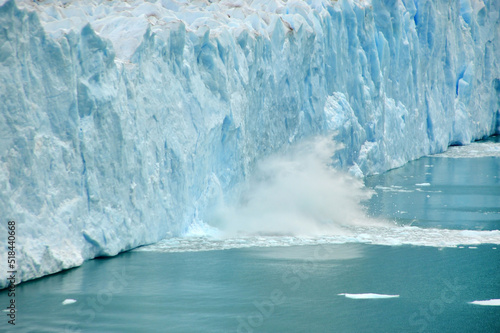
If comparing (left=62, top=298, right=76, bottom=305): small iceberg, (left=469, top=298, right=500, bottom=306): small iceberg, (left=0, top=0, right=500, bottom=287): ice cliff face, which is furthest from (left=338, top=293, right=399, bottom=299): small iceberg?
(left=0, top=0, right=500, bottom=287): ice cliff face

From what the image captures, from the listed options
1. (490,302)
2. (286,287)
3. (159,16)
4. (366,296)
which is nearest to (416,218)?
(490,302)

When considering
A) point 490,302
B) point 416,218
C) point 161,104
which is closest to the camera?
point 490,302

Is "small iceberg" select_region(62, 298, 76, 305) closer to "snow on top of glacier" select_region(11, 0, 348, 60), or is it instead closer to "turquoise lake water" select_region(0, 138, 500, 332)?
"turquoise lake water" select_region(0, 138, 500, 332)

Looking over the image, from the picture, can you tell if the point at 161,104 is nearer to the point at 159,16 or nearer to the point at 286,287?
the point at 159,16

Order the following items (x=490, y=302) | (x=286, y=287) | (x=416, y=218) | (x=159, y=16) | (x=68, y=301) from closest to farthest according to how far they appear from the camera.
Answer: (x=68, y=301) → (x=490, y=302) → (x=286, y=287) → (x=159, y=16) → (x=416, y=218)

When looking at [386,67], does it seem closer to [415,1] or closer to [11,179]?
[415,1]

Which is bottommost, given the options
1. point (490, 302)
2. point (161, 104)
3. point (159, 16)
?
point (490, 302)

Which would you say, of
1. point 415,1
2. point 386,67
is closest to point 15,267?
point 386,67
